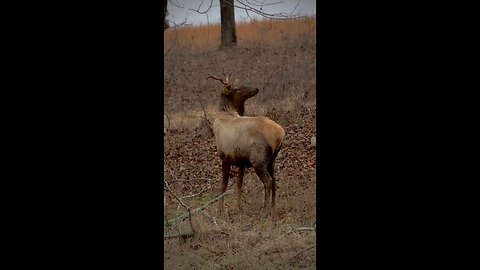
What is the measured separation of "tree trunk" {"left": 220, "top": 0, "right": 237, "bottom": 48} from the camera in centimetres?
390

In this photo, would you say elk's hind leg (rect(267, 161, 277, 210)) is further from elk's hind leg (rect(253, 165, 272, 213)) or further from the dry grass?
the dry grass

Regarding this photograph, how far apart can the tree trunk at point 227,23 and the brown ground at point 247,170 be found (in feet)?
0.21

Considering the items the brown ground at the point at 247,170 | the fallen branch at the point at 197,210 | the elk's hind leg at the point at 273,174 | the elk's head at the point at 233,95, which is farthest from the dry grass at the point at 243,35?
the fallen branch at the point at 197,210

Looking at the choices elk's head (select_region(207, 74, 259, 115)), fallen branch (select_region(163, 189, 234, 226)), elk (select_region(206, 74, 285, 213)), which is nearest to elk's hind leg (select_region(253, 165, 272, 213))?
elk (select_region(206, 74, 285, 213))

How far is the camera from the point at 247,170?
4.37 m

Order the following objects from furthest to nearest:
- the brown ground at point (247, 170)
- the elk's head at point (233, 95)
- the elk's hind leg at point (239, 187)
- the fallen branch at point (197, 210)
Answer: the elk's head at point (233, 95)
the elk's hind leg at point (239, 187)
the fallen branch at point (197, 210)
the brown ground at point (247, 170)

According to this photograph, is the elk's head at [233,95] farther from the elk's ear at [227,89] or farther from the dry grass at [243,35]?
the dry grass at [243,35]

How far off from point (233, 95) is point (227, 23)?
1.69 ft

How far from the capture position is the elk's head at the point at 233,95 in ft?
14.0

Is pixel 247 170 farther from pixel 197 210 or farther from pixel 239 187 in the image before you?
pixel 197 210
